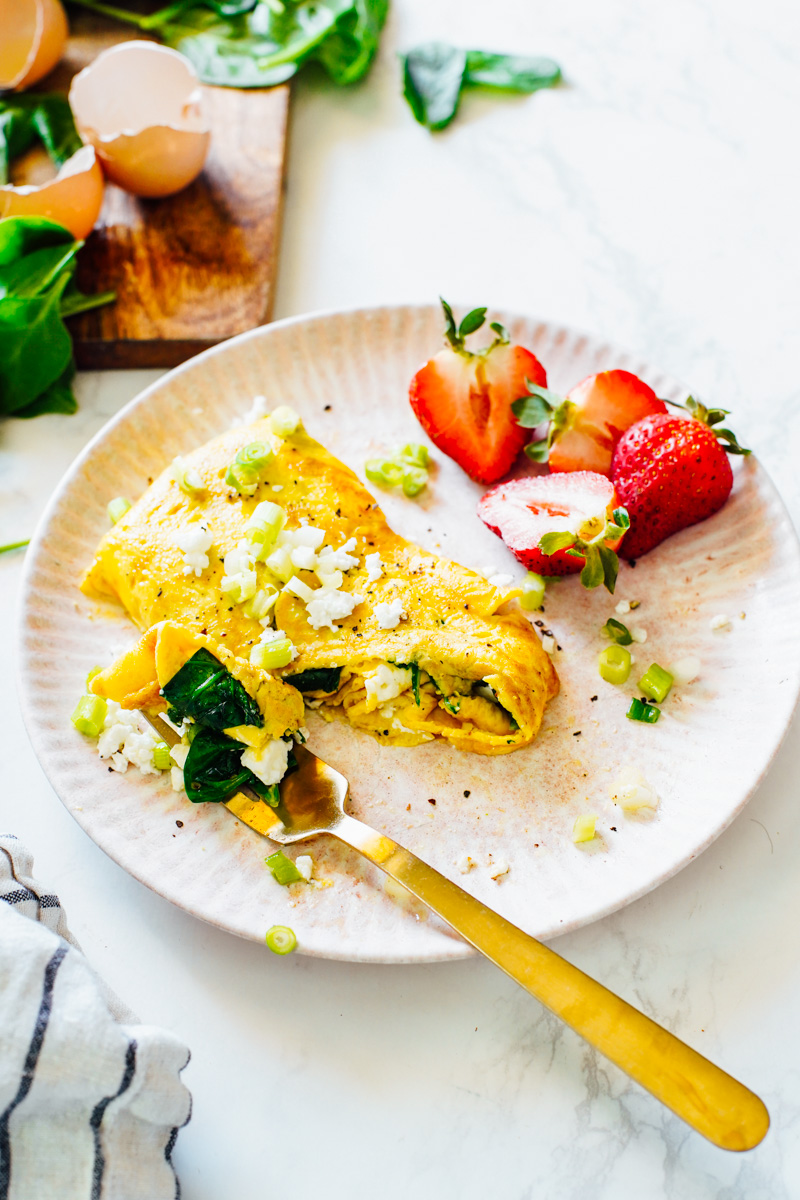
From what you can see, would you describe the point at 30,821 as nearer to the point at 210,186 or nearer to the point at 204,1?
the point at 210,186

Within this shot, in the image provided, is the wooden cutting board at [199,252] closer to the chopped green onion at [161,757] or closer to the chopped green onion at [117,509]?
the chopped green onion at [117,509]

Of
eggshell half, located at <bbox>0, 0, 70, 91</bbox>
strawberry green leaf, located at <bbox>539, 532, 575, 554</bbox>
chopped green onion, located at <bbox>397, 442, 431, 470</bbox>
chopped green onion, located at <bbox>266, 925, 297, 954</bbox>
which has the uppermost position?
eggshell half, located at <bbox>0, 0, 70, 91</bbox>

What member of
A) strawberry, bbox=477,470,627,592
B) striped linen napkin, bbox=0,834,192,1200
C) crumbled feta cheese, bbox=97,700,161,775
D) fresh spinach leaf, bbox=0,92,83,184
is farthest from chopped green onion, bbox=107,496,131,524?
fresh spinach leaf, bbox=0,92,83,184

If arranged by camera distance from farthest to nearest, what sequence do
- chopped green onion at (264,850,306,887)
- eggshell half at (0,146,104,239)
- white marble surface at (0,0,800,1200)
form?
eggshell half at (0,146,104,239)
chopped green onion at (264,850,306,887)
white marble surface at (0,0,800,1200)

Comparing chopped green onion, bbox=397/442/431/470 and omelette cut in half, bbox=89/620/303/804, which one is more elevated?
chopped green onion, bbox=397/442/431/470

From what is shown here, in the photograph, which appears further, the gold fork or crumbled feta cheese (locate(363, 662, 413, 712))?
crumbled feta cheese (locate(363, 662, 413, 712))

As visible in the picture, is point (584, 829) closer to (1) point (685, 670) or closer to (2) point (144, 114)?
(1) point (685, 670)

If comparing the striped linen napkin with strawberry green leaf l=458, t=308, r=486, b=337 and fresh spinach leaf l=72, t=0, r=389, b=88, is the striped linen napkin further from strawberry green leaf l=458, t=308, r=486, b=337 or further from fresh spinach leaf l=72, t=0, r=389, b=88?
fresh spinach leaf l=72, t=0, r=389, b=88
